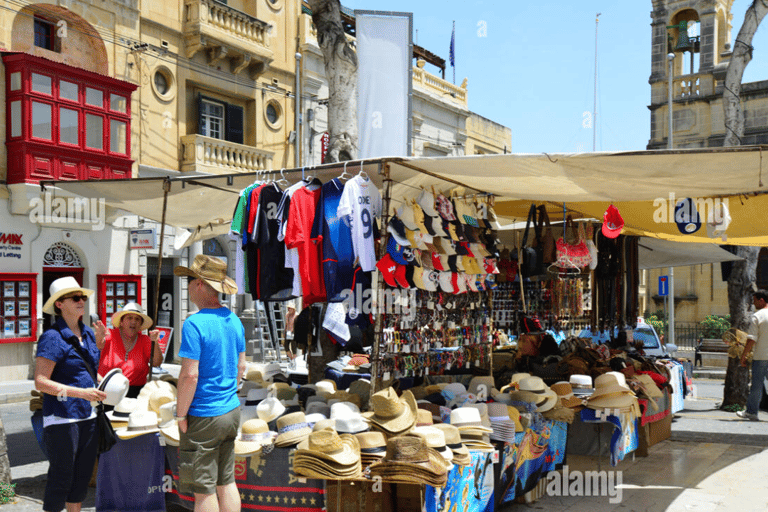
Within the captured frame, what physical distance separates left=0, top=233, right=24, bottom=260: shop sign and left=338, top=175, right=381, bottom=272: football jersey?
36.2 ft

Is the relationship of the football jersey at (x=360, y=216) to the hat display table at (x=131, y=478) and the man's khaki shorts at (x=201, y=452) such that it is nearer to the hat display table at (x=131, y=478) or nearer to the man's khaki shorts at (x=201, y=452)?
the man's khaki shorts at (x=201, y=452)

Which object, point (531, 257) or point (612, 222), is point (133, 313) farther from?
point (612, 222)

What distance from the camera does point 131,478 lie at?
5.26 metres

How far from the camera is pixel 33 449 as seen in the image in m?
7.95

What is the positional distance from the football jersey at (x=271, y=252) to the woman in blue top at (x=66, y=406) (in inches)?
66.9

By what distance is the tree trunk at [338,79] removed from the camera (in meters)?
8.81

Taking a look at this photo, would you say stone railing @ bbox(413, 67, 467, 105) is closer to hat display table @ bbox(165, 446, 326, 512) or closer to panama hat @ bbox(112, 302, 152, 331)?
panama hat @ bbox(112, 302, 152, 331)

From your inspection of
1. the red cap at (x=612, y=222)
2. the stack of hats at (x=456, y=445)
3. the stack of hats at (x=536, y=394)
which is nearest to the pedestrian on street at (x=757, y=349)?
the red cap at (x=612, y=222)

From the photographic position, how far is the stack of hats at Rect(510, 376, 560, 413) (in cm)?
618

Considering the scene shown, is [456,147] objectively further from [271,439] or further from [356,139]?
[271,439]

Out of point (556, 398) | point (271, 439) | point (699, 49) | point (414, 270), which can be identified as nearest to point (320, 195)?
point (414, 270)

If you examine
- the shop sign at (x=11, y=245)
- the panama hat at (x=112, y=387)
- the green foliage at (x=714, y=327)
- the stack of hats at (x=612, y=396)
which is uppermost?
the shop sign at (x=11, y=245)

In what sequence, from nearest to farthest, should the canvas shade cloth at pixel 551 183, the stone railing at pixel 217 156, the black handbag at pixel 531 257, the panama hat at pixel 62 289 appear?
the panama hat at pixel 62 289
the canvas shade cloth at pixel 551 183
the black handbag at pixel 531 257
the stone railing at pixel 217 156

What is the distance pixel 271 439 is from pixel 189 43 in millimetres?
15415
